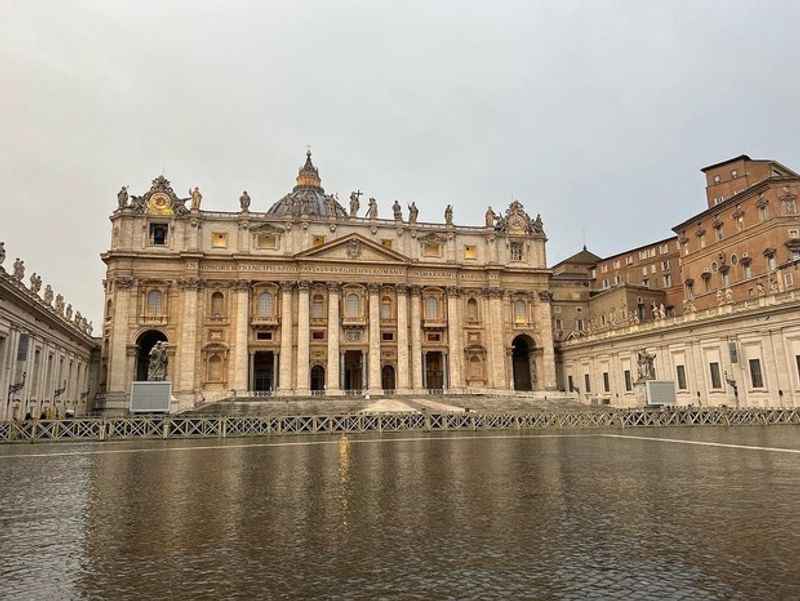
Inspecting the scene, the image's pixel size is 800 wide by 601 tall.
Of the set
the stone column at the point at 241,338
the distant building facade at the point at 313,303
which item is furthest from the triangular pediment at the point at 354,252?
the stone column at the point at 241,338

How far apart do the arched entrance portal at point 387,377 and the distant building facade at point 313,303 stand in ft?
0.47

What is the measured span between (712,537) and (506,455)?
10.3 m

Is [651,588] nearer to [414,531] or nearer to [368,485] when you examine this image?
[414,531]

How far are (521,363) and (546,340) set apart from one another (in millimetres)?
5812

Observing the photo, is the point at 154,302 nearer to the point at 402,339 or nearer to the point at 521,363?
the point at 402,339

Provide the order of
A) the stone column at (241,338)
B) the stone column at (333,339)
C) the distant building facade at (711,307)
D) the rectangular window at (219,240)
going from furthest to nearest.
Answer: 1. the rectangular window at (219,240)
2. the stone column at (333,339)
3. the stone column at (241,338)
4. the distant building facade at (711,307)

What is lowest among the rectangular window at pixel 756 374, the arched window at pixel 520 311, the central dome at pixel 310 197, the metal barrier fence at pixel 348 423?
the metal barrier fence at pixel 348 423

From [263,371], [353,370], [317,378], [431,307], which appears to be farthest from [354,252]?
[263,371]

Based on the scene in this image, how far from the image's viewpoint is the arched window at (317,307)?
57.2 m

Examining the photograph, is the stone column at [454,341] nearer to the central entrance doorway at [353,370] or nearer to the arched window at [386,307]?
the arched window at [386,307]

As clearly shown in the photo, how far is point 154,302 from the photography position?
5506cm

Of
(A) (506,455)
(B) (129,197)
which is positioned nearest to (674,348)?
(A) (506,455)

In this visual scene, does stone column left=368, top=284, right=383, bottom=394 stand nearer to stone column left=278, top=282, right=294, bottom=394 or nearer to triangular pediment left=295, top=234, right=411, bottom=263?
triangular pediment left=295, top=234, right=411, bottom=263

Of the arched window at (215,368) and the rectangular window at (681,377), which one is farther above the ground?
the arched window at (215,368)
